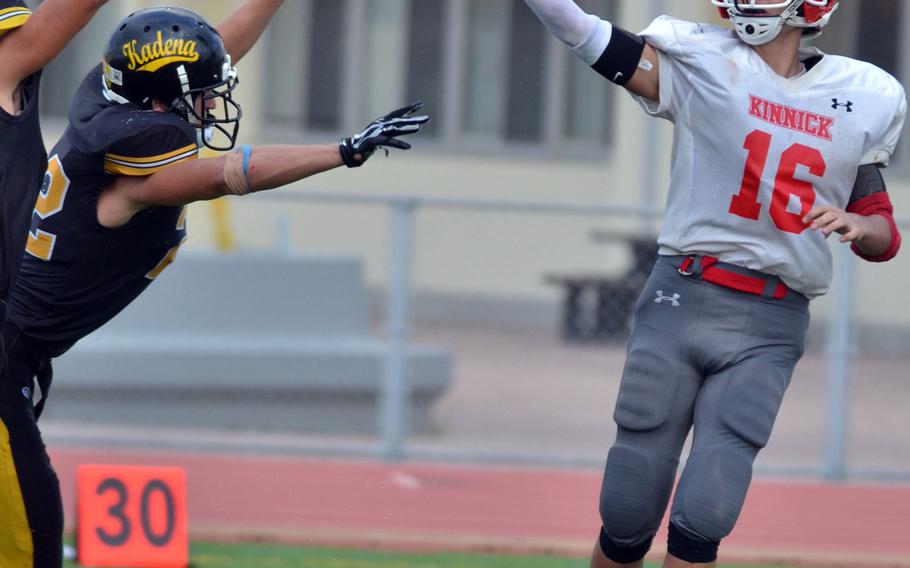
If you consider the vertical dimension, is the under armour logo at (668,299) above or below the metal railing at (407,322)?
above

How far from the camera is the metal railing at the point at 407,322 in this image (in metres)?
8.34

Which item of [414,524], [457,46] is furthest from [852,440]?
[457,46]

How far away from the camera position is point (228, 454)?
8.50 meters

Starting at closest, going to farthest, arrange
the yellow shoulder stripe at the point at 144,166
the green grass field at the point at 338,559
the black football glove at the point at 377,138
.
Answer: the black football glove at the point at 377,138, the yellow shoulder stripe at the point at 144,166, the green grass field at the point at 338,559

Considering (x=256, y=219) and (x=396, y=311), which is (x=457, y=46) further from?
(x=396, y=311)

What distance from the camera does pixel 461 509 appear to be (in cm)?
742

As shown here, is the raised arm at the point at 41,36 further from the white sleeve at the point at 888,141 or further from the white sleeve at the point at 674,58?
the white sleeve at the point at 888,141

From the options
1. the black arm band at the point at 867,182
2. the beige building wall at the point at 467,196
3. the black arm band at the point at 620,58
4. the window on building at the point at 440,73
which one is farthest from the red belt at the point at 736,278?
the window on building at the point at 440,73

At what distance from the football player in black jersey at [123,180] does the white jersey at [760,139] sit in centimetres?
81

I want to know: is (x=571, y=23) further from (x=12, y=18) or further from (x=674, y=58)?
(x=12, y=18)

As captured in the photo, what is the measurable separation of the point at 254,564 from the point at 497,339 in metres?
4.97

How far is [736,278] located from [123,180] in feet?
5.73

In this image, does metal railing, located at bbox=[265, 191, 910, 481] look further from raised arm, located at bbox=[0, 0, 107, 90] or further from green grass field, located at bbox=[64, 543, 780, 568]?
raised arm, located at bbox=[0, 0, 107, 90]

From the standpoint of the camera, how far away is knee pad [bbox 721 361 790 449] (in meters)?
4.22
